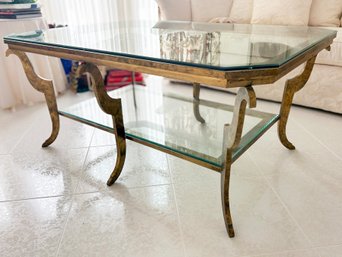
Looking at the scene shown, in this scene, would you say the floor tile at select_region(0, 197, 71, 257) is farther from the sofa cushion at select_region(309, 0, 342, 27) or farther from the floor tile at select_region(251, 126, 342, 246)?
the sofa cushion at select_region(309, 0, 342, 27)

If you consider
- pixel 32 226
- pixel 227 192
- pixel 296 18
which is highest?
pixel 296 18

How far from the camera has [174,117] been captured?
1.41 meters

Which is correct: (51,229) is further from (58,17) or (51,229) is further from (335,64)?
(58,17)

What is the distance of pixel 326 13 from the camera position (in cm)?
189

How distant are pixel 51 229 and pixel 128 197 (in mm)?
299

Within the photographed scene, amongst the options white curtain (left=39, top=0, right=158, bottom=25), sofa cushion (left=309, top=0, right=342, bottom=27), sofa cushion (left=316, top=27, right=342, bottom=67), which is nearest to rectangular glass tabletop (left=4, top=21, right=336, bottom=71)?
sofa cushion (left=316, top=27, right=342, bottom=67)

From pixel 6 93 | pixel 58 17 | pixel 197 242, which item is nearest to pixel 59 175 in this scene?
pixel 197 242

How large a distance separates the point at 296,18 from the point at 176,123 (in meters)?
1.17

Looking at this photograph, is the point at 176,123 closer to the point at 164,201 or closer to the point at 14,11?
the point at 164,201

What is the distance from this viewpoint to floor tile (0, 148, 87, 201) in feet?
3.98

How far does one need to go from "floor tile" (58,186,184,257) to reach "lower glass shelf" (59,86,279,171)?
0.22 metres

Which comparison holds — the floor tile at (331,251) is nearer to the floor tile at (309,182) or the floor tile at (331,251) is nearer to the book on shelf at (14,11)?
the floor tile at (309,182)

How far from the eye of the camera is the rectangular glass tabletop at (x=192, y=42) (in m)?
0.79

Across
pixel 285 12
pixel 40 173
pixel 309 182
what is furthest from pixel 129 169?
pixel 285 12
